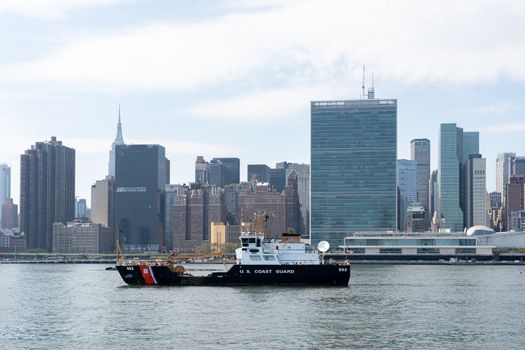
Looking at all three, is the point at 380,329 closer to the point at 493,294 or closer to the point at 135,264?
the point at 493,294

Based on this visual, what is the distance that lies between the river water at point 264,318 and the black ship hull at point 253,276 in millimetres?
2320

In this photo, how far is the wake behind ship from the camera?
111062mm

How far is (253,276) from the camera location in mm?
110938

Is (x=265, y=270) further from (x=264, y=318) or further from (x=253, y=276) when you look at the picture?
(x=264, y=318)

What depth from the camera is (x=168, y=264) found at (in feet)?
384

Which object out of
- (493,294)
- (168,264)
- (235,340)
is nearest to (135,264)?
(168,264)

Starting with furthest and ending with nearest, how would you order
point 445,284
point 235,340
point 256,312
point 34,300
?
1. point 445,284
2. point 34,300
3. point 256,312
4. point 235,340

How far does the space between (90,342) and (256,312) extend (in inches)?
820

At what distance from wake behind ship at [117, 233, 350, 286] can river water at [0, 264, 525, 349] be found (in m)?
2.52

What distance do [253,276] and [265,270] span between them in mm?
1710

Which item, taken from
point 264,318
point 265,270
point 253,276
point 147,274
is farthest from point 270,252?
point 264,318

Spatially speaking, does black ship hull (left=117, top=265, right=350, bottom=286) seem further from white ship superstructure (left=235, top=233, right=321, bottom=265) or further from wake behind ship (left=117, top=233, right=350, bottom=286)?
white ship superstructure (left=235, top=233, right=321, bottom=265)

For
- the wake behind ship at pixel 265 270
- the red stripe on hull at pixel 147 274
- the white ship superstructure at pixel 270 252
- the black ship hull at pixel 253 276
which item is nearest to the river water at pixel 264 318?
the black ship hull at pixel 253 276

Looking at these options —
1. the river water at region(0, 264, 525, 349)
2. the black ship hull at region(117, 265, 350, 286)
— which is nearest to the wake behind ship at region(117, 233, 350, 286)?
the black ship hull at region(117, 265, 350, 286)
